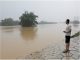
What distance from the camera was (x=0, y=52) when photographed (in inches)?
260

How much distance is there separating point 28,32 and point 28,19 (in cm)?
125

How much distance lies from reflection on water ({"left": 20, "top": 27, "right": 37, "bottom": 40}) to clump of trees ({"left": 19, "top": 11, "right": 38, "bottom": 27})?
11.7 inches

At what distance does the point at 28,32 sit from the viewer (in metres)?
8.77

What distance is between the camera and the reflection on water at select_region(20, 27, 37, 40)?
8344 millimetres

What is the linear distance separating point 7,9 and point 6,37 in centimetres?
141

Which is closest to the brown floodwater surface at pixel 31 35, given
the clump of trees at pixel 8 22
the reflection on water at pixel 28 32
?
the reflection on water at pixel 28 32

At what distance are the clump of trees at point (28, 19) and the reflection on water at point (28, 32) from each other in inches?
11.7

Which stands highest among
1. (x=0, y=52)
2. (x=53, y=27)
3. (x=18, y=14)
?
(x=18, y=14)

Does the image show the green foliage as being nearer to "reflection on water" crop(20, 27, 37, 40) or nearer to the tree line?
the tree line

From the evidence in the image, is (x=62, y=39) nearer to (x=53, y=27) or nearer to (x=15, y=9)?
(x=53, y=27)

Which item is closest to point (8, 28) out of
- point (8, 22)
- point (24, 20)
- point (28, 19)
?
point (8, 22)

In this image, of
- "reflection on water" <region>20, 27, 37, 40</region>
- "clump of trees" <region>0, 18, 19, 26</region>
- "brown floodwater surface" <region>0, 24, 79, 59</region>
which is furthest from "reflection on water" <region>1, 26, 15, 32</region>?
"reflection on water" <region>20, 27, 37, 40</region>

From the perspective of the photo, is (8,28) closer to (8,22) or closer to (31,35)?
(8,22)

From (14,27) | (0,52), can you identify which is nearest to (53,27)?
(14,27)
